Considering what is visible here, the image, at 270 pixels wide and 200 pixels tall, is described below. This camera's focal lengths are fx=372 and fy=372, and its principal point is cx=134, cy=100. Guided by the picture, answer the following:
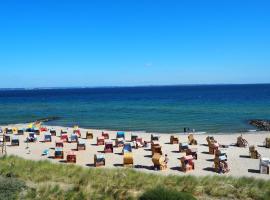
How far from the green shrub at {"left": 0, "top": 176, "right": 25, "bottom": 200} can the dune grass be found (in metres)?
0.21

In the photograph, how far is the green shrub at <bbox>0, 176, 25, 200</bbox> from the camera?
9.96 metres

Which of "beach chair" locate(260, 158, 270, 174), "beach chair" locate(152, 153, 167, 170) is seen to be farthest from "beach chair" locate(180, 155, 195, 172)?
"beach chair" locate(260, 158, 270, 174)

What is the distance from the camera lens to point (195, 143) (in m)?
28.6

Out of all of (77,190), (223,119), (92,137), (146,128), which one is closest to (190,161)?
(77,190)

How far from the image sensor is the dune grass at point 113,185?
10531mm

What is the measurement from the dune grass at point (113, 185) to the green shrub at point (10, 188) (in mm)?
206

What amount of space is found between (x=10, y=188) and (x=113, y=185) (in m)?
2.96

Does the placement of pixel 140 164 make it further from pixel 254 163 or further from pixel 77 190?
pixel 77 190

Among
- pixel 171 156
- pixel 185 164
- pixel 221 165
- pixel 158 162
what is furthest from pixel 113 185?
pixel 171 156

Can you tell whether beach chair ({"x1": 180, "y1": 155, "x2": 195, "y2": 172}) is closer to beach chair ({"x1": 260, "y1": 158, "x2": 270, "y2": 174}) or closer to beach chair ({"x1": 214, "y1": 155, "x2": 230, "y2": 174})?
beach chair ({"x1": 214, "y1": 155, "x2": 230, "y2": 174})

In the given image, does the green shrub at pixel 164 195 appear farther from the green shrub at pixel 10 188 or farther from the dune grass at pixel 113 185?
the green shrub at pixel 10 188

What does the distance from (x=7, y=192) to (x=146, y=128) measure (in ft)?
106

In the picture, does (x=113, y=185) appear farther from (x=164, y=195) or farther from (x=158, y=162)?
(x=158, y=162)

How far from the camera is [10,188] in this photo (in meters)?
10.4
